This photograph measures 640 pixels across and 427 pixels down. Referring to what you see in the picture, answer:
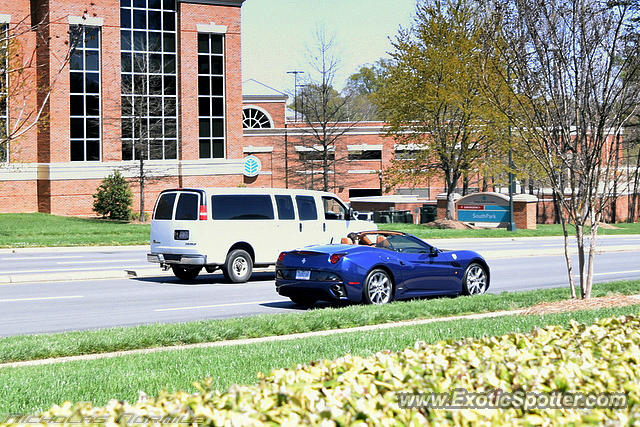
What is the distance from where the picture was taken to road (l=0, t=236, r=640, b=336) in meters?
12.6

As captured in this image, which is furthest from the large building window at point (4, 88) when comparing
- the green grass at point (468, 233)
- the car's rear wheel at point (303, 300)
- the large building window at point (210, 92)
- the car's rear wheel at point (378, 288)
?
the green grass at point (468, 233)

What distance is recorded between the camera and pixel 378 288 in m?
13.7

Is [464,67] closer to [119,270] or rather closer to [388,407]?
[119,270]

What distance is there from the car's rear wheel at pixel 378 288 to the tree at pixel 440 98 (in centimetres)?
2667

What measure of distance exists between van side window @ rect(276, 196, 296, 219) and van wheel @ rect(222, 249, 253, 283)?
1.49 meters

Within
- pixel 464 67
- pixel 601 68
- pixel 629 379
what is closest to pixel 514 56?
pixel 601 68

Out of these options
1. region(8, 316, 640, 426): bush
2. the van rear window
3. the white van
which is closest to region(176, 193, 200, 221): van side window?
the white van

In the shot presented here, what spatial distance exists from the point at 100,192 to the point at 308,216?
85.9 ft

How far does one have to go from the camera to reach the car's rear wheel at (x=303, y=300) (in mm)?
14050

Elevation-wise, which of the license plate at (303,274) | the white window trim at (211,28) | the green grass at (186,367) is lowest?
the green grass at (186,367)

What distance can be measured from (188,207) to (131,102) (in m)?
26.6

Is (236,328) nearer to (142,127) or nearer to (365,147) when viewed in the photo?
(142,127)

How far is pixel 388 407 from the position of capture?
152 inches

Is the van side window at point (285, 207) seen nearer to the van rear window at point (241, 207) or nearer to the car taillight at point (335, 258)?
the van rear window at point (241, 207)
